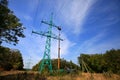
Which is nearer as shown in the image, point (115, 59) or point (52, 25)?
point (52, 25)

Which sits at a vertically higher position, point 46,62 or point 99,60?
point 99,60

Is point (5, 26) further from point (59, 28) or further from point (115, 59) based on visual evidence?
point (115, 59)

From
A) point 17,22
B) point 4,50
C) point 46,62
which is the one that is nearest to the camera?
point 4,50

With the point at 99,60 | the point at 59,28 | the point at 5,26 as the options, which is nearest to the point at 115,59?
the point at 99,60

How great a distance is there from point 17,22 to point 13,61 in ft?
83.0

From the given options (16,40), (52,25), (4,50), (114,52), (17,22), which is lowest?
(4,50)

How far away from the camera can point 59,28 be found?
3741 cm

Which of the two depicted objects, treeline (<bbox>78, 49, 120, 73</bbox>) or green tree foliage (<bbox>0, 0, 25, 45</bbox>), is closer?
green tree foliage (<bbox>0, 0, 25, 45</bbox>)

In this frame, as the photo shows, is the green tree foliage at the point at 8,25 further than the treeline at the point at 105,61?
No

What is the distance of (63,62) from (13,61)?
23.8 meters

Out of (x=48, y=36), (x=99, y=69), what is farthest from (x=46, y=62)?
(x=99, y=69)

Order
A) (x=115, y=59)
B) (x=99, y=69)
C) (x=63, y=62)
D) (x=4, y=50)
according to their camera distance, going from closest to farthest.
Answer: (x=4, y=50) → (x=115, y=59) → (x=99, y=69) → (x=63, y=62)

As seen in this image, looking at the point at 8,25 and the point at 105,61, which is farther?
the point at 105,61

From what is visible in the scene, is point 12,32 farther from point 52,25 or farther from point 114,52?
point 114,52
